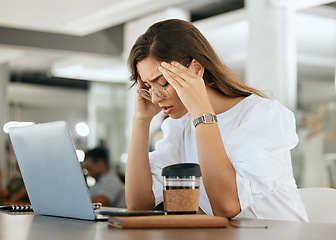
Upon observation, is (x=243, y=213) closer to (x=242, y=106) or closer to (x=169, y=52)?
(x=242, y=106)

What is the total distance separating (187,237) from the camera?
3.39 ft

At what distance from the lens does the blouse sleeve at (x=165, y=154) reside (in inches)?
76.6

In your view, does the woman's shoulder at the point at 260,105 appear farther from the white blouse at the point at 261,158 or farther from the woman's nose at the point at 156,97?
the woman's nose at the point at 156,97

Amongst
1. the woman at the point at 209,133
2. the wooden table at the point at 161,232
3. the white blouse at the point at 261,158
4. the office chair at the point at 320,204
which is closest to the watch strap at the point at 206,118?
the woman at the point at 209,133

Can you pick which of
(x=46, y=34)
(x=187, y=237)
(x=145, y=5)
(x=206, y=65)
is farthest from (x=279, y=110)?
(x=46, y=34)

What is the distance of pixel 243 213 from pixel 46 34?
643 centimetres

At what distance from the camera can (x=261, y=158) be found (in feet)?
5.03

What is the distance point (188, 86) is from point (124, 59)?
6453 millimetres

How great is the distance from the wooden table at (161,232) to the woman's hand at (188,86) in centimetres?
42

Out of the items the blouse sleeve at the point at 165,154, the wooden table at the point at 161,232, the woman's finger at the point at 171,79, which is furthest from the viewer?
the blouse sleeve at the point at 165,154

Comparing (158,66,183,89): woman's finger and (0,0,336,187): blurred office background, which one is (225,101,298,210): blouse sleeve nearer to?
(158,66,183,89): woman's finger

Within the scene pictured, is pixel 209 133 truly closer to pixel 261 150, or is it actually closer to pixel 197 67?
pixel 261 150

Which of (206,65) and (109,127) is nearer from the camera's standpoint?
(206,65)

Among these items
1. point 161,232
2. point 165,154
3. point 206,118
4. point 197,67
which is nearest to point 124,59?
point 165,154
